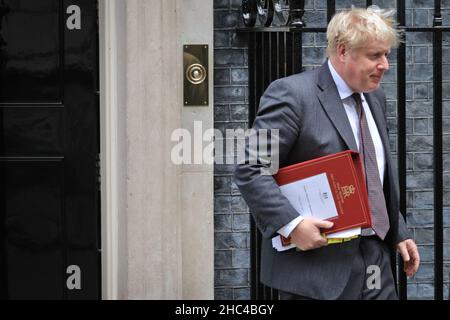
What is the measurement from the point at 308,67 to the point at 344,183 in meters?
2.00

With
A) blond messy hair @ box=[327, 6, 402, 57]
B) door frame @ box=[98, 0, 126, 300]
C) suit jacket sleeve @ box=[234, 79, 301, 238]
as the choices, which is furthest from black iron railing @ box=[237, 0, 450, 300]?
suit jacket sleeve @ box=[234, 79, 301, 238]

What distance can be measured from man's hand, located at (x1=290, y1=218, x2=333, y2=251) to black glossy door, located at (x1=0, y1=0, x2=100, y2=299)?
1978mm

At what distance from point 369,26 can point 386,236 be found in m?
0.87

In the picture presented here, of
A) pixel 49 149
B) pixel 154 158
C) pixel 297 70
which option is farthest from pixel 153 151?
pixel 297 70

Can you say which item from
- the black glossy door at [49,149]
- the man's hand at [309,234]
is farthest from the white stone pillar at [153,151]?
the man's hand at [309,234]

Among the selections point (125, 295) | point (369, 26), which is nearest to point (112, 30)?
point (125, 295)

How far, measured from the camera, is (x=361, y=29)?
11.9ft

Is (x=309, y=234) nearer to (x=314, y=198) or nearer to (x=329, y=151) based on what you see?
(x=314, y=198)

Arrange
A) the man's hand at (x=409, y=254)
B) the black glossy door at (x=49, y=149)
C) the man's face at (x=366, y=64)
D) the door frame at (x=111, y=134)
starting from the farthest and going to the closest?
1. the black glossy door at (x=49, y=149)
2. the door frame at (x=111, y=134)
3. the man's hand at (x=409, y=254)
4. the man's face at (x=366, y=64)

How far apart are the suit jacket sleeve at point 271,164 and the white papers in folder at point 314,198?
50 mm

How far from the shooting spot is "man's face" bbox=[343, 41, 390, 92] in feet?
12.0

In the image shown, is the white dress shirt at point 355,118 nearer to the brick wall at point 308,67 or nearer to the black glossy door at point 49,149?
the brick wall at point 308,67

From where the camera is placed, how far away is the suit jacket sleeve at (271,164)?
358 cm

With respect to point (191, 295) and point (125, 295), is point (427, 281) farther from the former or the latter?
point (125, 295)
